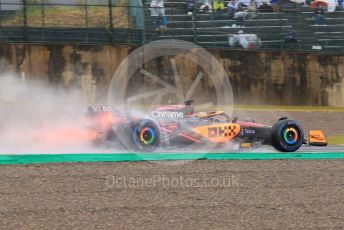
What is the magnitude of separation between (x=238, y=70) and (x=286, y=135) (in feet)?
33.5

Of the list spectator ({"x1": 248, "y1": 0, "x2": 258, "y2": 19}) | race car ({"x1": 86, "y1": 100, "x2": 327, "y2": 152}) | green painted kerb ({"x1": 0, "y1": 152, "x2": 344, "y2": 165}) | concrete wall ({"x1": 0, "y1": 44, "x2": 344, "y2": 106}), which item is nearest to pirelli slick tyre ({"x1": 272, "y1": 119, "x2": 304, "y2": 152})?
race car ({"x1": 86, "y1": 100, "x2": 327, "y2": 152})

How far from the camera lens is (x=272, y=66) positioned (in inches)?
886

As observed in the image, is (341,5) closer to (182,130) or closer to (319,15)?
(319,15)

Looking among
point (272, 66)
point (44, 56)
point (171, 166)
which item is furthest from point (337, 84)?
point (171, 166)

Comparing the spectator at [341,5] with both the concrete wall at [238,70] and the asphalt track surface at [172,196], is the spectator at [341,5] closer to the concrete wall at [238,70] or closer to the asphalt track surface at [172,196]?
the concrete wall at [238,70]

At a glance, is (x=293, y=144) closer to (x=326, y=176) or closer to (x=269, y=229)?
(x=326, y=176)

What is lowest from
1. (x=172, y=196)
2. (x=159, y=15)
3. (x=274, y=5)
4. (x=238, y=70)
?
(x=172, y=196)

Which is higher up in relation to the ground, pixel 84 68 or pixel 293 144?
pixel 84 68

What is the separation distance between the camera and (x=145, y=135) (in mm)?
11109

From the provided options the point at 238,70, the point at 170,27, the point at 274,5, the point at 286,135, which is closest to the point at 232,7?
the point at 274,5

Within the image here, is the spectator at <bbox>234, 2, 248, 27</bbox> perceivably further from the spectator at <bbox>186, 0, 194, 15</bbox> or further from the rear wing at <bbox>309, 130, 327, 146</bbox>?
the rear wing at <bbox>309, 130, 327, 146</bbox>

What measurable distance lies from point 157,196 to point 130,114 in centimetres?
412

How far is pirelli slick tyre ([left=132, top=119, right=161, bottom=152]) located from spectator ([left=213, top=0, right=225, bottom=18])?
11.6 metres

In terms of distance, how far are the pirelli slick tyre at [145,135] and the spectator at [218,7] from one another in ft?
38.0
